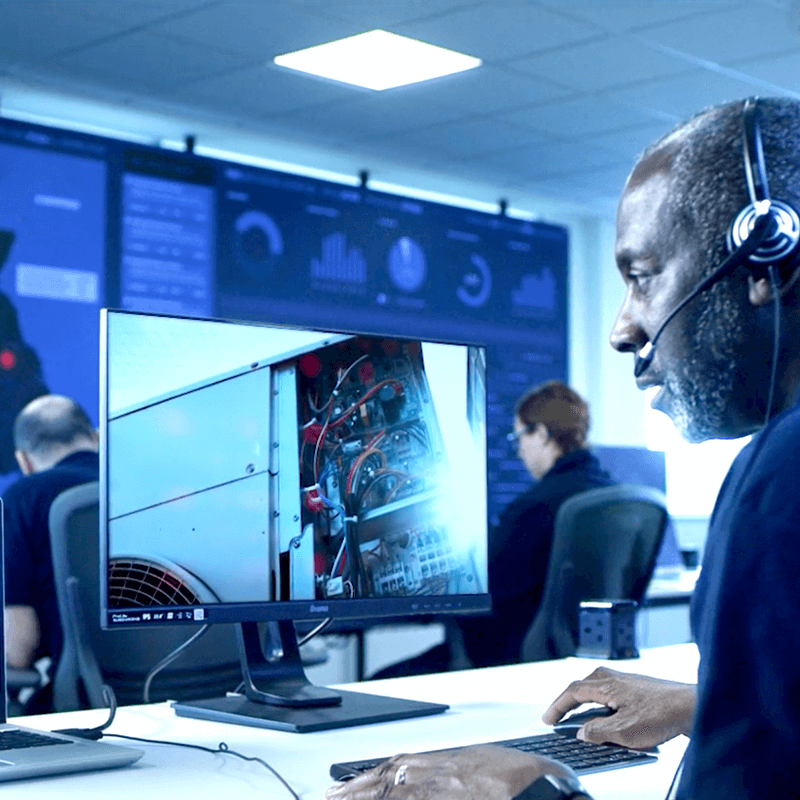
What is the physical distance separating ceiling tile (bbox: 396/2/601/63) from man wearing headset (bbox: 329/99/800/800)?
294 cm

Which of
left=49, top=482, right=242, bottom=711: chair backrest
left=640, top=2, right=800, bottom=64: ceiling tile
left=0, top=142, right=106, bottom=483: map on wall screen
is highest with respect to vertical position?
left=640, top=2, right=800, bottom=64: ceiling tile

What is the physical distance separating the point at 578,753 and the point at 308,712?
403 millimetres

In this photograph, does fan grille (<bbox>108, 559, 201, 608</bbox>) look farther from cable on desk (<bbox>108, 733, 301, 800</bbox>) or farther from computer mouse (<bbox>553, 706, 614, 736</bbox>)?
computer mouse (<bbox>553, 706, 614, 736</bbox>)

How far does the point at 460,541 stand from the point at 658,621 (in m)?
3.88

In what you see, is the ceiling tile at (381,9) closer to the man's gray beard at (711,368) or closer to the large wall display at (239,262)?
the large wall display at (239,262)

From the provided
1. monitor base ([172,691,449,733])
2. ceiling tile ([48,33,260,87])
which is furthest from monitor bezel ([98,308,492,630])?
ceiling tile ([48,33,260,87])

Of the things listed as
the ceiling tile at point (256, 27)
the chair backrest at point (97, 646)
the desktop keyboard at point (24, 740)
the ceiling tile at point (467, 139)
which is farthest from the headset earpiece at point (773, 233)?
the ceiling tile at point (467, 139)

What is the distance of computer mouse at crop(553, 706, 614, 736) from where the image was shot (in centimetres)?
143

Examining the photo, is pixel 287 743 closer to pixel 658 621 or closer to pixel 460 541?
pixel 460 541

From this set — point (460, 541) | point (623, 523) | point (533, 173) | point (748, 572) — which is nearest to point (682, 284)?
point (748, 572)

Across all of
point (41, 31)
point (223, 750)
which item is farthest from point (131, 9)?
point (223, 750)

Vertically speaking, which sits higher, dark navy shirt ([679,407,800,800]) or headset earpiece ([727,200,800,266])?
headset earpiece ([727,200,800,266])

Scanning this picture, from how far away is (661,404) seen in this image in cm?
108

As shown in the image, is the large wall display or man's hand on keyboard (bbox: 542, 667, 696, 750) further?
the large wall display
